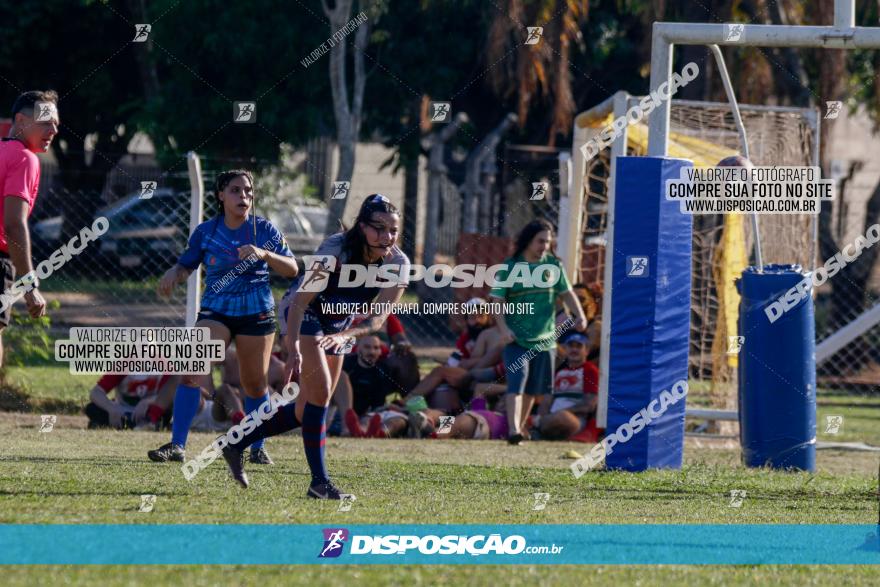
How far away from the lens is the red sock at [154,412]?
11844mm

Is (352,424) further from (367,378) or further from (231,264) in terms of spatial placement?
(231,264)

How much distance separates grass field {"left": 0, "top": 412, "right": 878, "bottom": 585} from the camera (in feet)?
18.3

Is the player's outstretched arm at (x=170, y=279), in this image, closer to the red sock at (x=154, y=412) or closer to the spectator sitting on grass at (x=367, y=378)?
the red sock at (x=154, y=412)

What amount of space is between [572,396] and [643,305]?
2.84m

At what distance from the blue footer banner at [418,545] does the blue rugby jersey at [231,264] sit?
2.40 m

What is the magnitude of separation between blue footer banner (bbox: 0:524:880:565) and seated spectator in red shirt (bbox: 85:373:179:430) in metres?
5.82

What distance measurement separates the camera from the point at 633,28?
26.4 m

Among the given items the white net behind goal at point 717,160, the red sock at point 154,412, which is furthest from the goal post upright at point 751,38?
the red sock at point 154,412

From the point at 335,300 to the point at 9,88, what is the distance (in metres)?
22.0

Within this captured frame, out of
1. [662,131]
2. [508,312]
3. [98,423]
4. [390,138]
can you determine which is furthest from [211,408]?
[390,138]

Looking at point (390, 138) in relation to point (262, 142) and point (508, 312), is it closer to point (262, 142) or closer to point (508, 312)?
point (262, 142)

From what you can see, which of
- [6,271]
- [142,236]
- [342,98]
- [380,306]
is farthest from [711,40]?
[142,236]

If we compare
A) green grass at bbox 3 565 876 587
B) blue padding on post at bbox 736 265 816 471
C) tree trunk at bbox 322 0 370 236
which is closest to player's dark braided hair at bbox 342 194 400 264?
green grass at bbox 3 565 876 587

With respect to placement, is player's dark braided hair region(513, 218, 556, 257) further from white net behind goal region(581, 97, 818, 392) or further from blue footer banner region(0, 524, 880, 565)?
blue footer banner region(0, 524, 880, 565)
